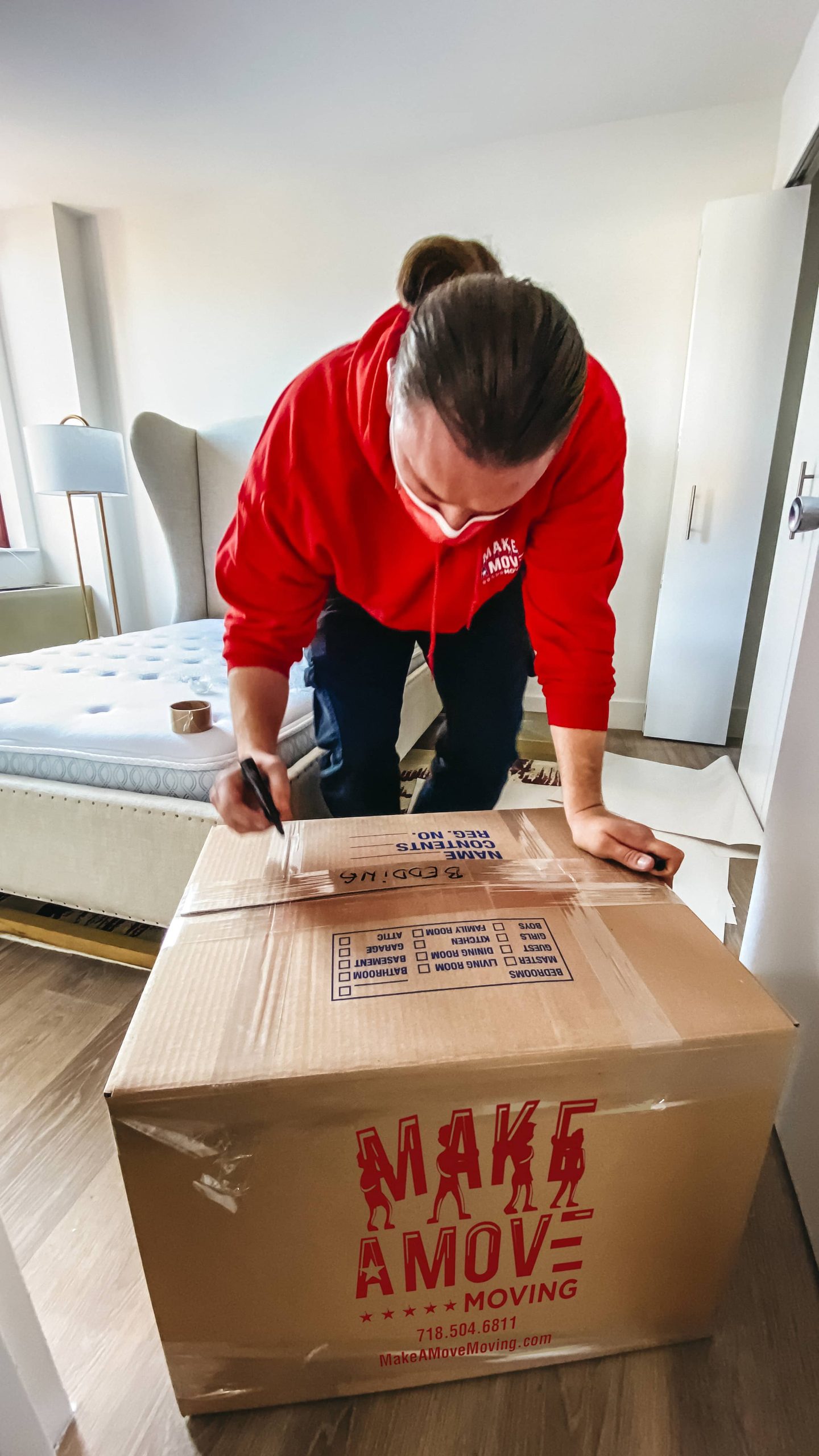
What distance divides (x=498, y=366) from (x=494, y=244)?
6.46 feet

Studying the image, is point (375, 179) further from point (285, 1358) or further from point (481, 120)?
point (285, 1358)

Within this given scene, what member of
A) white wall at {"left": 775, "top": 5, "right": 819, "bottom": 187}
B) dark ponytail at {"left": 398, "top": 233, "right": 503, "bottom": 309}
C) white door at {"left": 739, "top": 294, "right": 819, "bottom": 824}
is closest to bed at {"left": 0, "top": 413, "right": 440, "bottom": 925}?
dark ponytail at {"left": 398, "top": 233, "right": 503, "bottom": 309}

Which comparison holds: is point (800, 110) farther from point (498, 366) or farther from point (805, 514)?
point (498, 366)

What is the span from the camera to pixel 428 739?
2240 millimetres

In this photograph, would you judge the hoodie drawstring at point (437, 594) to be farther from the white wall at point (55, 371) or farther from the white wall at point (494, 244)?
the white wall at point (55, 371)

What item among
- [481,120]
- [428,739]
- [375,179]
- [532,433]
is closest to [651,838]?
[532,433]

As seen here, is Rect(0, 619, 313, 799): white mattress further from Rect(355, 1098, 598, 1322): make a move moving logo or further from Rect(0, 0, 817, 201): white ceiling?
Rect(0, 0, 817, 201): white ceiling

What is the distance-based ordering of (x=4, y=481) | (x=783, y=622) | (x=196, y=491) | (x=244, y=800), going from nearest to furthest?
(x=244, y=800) < (x=783, y=622) < (x=196, y=491) < (x=4, y=481)

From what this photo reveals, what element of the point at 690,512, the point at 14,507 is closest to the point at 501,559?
the point at 690,512

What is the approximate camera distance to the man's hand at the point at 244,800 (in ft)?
2.02

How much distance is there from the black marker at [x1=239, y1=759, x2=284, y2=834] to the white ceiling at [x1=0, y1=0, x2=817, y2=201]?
2.05 m

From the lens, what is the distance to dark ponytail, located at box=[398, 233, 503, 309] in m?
0.59

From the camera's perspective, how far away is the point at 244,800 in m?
0.63

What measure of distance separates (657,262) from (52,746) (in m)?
2.38
